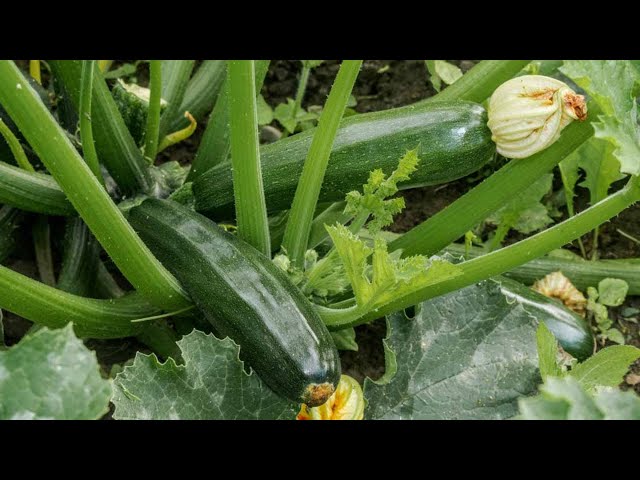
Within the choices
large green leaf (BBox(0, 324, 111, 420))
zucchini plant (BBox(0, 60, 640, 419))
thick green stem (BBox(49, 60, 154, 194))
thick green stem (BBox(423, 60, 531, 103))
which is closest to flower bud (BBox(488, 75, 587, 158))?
zucchini plant (BBox(0, 60, 640, 419))

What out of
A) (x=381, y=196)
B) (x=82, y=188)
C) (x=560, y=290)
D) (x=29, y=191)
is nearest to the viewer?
(x=82, y=188)

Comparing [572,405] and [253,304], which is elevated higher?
[572,405]

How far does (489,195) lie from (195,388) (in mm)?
874

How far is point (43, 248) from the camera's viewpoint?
257 cm

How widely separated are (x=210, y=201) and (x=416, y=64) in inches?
53.5

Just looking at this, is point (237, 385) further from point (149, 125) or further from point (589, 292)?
point (589, 292)

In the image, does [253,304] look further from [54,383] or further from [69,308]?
[54,383]

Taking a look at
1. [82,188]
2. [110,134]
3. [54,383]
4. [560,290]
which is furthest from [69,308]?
[560,290]

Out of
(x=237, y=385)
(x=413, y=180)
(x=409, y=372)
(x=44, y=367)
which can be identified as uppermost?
(x=44, y=367)

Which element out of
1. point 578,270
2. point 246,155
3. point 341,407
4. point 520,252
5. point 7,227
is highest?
point 246,155

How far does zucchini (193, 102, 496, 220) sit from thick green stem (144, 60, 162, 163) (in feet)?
1.05

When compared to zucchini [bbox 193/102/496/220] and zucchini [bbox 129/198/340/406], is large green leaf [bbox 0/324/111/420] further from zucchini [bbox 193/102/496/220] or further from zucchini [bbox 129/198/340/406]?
zucchini [bbox 193/102/496/220]

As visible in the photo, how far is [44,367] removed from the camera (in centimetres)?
130
